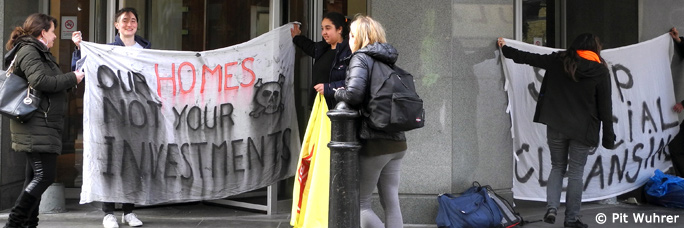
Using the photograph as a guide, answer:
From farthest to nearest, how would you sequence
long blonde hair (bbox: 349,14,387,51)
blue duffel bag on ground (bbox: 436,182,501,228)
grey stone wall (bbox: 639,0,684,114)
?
grey stone wall (bbox: 639,0,684,114) < blue duffel bag on ground (bbox: 436,182,501,228) < long blonde hair (bbox: 349,14,387,51)

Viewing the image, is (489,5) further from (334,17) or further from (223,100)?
(223,100)

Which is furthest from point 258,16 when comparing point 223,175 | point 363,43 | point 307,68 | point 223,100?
point 363,43

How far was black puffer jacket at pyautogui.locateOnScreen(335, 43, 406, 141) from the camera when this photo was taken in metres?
5.01

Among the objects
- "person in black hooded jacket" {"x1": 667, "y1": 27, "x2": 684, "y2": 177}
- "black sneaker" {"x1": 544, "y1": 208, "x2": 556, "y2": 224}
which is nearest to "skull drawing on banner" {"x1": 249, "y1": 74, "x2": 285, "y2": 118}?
"black sneaker" {"x1": 544, "y1": 208, "x2": 556, "y2": 224}

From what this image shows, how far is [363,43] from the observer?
5.27 meters

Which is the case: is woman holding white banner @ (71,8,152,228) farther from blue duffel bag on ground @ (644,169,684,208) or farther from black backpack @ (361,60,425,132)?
blue duffel bag on ground @ (644,169,684,208)

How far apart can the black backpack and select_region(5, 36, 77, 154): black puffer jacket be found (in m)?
2.40

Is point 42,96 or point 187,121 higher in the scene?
point 42,96

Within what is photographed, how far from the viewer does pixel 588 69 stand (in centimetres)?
663

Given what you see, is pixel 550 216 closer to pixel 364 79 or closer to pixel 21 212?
pixel 364 79

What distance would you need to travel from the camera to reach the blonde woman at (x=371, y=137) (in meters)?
A: 5.06

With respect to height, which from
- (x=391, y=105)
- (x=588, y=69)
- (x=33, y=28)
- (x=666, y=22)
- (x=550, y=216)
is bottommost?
(x=550, y=216)

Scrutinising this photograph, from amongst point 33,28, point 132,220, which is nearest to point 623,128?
point 132,220

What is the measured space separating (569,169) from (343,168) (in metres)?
2.76
